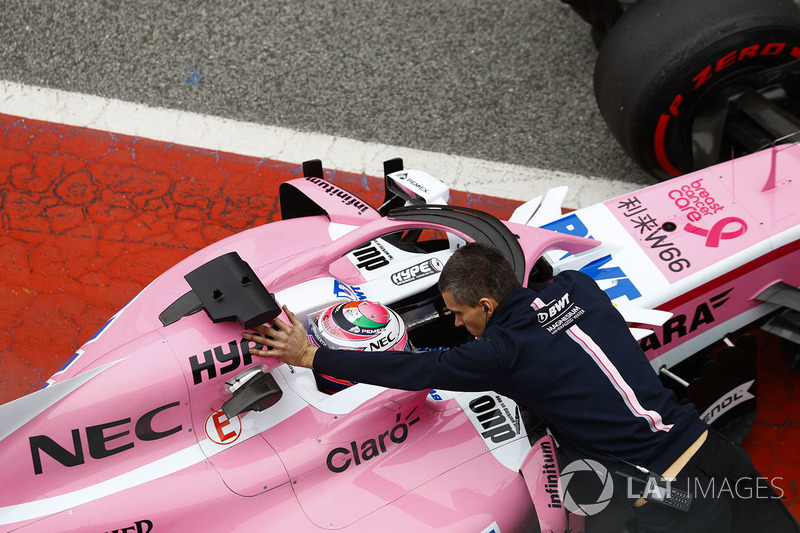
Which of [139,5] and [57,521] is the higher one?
[139,5]

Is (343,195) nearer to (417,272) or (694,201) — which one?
(417,272)

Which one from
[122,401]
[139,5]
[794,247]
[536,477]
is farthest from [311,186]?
[139,5]

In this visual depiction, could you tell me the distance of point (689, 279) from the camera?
3.43 m

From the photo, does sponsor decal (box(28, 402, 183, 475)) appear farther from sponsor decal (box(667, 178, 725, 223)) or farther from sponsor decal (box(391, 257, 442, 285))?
sponsor decal (box(667, 178, 725, 223))

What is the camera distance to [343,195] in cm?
365

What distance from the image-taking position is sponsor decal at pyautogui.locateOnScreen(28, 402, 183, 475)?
8.25 ft

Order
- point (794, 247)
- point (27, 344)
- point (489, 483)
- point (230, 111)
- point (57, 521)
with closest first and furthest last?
point (57, 521)
point (489, 483)
point (794, 247)
point (27, 344)
point (230, 111)

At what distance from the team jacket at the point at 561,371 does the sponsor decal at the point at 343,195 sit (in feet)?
3.75

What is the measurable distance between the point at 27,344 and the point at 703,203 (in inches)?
139

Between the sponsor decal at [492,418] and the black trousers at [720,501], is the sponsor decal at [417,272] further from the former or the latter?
the black trousers at [720,501]

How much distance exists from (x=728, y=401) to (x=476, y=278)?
1.80 meters

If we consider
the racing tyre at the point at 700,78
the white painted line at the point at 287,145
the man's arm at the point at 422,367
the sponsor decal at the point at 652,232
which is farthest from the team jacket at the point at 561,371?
the white painted line at the point at 287,145

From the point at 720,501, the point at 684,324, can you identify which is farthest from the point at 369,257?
the point at 720,501

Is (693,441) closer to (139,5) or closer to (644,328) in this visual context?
(644,328)
